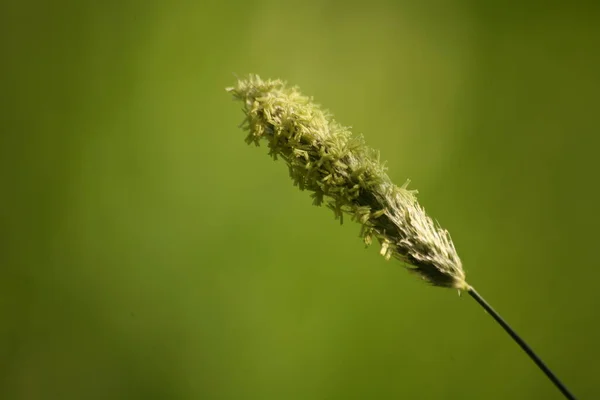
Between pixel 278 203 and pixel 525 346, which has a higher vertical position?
pixel 278 203

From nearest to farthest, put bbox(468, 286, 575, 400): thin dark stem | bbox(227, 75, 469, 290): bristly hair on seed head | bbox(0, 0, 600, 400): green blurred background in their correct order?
bbox(468, 286, 575, 400): thin dark stem < bbox(227, 75, 469, 290): bristly hair on seed head < bbox(0, 0, 600, 400): green blurred background

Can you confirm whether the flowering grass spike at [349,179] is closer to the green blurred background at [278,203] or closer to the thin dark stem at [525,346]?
the thin dark stem at [525,346]

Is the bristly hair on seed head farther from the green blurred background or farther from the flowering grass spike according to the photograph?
the green blurred background

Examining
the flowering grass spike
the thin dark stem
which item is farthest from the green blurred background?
the thin dark stem

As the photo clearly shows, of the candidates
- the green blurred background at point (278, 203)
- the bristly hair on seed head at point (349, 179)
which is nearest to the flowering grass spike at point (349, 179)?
the bristly hair on seed head at point (349, 179)

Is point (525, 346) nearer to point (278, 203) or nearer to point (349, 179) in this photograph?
point (349, 179)

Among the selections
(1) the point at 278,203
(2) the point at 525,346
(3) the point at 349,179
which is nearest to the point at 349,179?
(3) the point at 349,179
